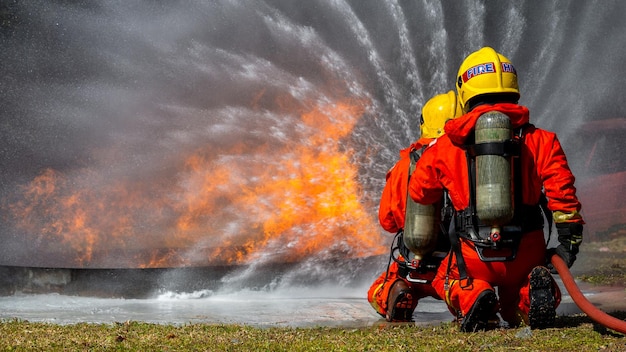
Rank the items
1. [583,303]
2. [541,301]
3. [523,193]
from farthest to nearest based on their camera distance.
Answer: [523,193] → [541,301] → [583,303]

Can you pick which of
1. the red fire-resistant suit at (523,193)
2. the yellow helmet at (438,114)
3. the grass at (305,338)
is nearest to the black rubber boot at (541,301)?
the grass at (305,338)

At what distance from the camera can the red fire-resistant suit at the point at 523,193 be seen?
6148 millimetres

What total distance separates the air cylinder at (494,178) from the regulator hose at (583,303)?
640 mm

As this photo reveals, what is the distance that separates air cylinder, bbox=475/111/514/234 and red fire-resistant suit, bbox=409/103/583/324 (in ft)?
0.66

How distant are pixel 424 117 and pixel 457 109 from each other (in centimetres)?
41

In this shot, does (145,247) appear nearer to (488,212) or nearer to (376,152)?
(376,152)

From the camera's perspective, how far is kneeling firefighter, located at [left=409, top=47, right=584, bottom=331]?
19.9 feet

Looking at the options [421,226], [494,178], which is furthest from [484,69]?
[421,226]

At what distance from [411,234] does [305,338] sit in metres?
1.99

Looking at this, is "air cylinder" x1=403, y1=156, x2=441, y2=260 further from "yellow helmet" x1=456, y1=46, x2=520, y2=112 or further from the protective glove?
the protective glove

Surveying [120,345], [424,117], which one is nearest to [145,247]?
[424,117]

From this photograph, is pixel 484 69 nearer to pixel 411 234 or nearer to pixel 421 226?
pixel 421 226

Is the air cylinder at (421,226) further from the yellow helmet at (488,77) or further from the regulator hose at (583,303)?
the regulator hose at (583,303)

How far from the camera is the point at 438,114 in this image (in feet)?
26.9
